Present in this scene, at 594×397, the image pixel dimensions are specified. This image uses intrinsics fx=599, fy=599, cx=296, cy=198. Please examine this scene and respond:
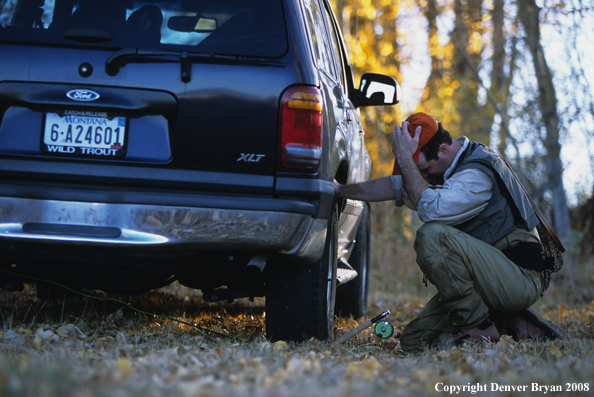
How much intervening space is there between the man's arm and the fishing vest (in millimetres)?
415

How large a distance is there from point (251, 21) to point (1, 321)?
220 cm

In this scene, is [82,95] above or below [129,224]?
above

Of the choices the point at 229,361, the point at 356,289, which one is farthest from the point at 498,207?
the point at 229,361

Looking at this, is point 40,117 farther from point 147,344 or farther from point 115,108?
point 147,344

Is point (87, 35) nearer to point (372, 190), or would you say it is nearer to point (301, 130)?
point (301, 130)

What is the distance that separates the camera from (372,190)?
348cm

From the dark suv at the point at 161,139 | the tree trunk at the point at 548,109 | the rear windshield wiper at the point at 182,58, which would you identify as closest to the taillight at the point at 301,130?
the dark suv at the point at 161,139

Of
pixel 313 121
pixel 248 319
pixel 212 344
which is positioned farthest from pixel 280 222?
pixel 248 319

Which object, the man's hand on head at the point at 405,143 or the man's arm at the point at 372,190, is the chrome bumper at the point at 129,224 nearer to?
the man's arm at the point at 372,190

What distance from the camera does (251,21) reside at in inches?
109

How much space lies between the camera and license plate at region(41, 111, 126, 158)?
258 centimetres

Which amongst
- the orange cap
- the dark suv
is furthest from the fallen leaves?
the orange cap

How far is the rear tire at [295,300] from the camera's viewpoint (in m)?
2.92

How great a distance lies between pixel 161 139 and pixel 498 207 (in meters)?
1.86
